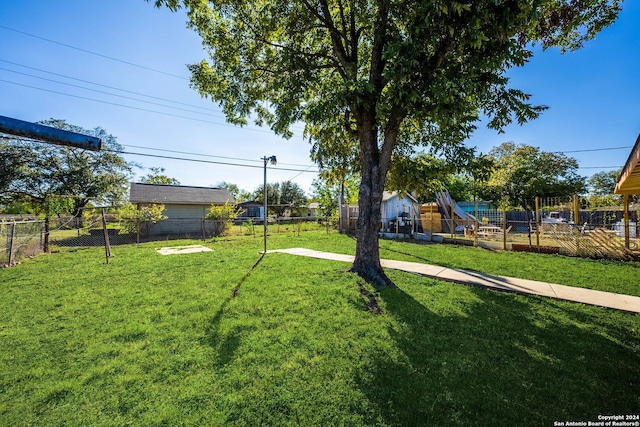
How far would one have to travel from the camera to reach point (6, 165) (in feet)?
64.6

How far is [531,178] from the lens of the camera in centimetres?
2759

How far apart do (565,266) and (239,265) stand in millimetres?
10474

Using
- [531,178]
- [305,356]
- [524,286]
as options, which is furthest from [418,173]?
[531,178]

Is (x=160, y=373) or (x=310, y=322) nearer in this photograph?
(x=160, y=373)

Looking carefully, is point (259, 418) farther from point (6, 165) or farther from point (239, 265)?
point (6, 165)

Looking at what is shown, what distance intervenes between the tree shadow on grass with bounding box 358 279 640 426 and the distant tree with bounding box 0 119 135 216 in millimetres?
22583

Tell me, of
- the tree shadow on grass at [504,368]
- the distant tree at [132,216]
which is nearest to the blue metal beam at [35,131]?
the tree shadow on grass at [504,368]

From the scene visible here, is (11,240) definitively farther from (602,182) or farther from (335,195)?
(602,182)

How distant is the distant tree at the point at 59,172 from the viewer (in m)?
20.2

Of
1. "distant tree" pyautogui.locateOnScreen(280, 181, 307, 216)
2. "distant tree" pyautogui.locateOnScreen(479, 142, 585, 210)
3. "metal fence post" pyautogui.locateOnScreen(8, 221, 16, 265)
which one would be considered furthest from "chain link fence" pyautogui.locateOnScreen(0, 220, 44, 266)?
"distant tree" pyautogui.locateOnScreen(479, 142, 585, 210)

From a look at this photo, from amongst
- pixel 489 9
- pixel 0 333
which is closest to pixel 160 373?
pixel 0 333

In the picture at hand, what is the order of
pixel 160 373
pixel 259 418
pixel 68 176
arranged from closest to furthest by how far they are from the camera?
1. pixel 259 418
2. pixel 160 373
3. pixel 68 176

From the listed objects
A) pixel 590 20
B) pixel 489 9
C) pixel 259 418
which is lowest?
pixel 259 418

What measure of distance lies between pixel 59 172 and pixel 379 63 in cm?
2830
